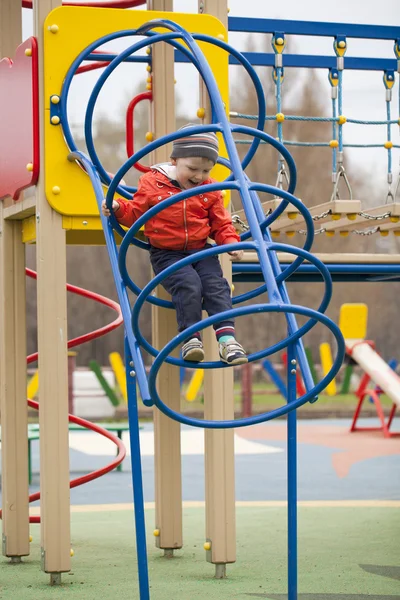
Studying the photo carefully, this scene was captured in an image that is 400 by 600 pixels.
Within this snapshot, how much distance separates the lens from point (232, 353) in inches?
160

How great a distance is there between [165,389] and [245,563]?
1.15 m

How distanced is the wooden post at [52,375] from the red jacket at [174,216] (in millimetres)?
782

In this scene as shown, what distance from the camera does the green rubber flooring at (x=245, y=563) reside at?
5.17m

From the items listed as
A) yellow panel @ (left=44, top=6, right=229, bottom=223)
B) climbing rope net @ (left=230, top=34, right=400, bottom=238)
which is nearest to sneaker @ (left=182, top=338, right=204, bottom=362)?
yellow panel @ (left=44, top=6, right=229, bottom=223)

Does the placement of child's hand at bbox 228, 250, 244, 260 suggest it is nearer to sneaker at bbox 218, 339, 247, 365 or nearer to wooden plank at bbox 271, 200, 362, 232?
sneaker at bbox 218, 339, 247, 365

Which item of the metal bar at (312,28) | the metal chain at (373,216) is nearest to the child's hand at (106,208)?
the metal chain at (373,216)

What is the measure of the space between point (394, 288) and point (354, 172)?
13.2ft

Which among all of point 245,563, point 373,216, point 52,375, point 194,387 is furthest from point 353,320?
point 52,375

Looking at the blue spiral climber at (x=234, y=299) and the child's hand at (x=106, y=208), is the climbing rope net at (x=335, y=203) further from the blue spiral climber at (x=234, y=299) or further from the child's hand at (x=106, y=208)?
the child's hand at (x=106, y=208)

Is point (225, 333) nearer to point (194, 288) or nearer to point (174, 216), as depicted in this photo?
point (194, 288)

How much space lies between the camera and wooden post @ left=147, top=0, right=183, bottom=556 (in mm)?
5871

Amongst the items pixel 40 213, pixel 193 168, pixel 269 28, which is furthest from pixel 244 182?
pixel 269 28

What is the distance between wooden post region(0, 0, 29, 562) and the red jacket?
1705 millimetres

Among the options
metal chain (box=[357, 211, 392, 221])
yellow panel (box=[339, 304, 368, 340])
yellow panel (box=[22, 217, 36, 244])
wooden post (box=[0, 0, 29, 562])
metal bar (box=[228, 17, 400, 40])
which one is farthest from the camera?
yellow panel (box=[339, 304, 368, 340])
